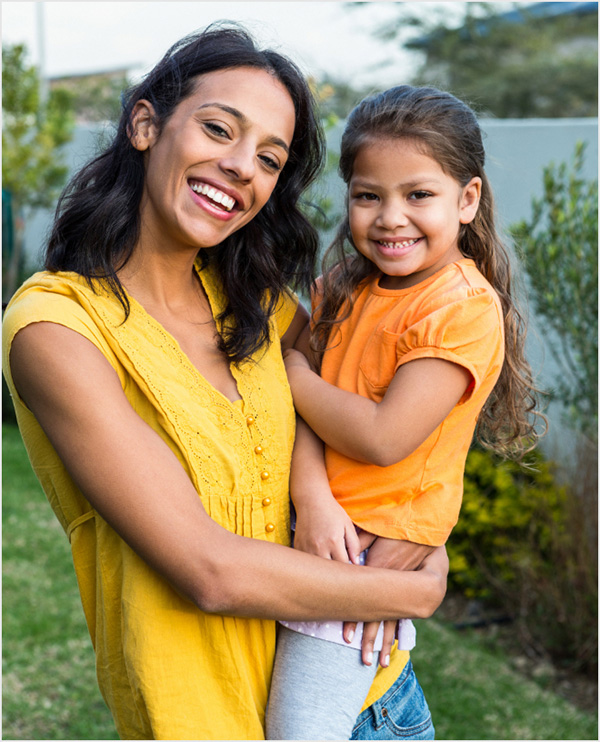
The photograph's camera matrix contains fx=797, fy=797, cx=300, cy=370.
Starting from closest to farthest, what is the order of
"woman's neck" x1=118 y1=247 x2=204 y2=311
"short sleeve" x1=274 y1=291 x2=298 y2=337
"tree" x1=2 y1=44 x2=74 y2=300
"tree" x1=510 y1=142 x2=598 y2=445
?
"woman's neck" x1=118 y1=247 x2=204 y2=311 → "short sleeve" x1=274 y1=291 x2=298 y2=337 → "tree" x1=510 y1=142 x2=598 y2=445 → "tree" x1=2 y1=44 x2=74 y2=300

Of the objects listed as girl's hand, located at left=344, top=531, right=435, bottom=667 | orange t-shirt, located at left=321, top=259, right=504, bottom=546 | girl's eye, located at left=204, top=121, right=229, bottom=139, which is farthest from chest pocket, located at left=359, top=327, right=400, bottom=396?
girl's eye, located at left=204, top=121, right=229, bottom=139

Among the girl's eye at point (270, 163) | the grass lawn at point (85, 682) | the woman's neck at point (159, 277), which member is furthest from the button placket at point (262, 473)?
the grass lawn at point (85, 682)

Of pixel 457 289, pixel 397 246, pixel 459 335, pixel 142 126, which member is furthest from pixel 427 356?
pixel 142 126

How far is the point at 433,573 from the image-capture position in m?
1.83

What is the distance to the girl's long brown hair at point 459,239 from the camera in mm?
1918

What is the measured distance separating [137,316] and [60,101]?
943 cm

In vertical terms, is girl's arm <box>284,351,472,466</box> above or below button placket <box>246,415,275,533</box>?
above

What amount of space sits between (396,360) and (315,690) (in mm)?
755

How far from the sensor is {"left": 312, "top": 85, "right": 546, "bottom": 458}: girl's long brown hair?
6.29 feet

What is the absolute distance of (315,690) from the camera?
→ 5.61 feet

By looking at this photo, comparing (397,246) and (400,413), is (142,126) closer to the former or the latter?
(397,246)

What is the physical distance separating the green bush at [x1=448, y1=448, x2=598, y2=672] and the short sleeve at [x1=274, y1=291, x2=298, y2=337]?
255 centimetres

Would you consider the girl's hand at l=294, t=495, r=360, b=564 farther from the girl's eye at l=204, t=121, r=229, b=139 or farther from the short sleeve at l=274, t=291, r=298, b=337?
the girl's eye at l=204, t=121, r=229, b=139

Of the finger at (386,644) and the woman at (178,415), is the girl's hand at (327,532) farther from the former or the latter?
the finger at (386,644)
